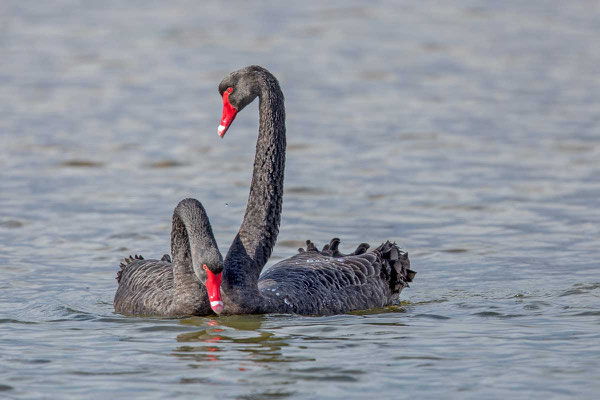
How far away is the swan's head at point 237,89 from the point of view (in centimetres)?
876

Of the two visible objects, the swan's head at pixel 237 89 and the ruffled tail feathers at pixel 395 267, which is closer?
the swan's head at pixel 237 89

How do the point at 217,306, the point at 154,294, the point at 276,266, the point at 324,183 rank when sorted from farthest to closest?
the point at 324,183
the point at 276,266
the point at 154,294
the point at 217,306

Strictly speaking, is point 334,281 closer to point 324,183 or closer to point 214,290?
A: point 214,290

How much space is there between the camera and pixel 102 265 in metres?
10.8

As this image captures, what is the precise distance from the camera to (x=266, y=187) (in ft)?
29.0

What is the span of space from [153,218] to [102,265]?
165 cm

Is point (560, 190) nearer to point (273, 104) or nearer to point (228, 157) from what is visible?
point (228, 157)

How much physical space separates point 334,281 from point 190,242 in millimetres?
1296

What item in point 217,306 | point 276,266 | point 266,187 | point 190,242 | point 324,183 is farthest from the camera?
point 324,183

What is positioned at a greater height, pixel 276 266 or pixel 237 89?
pixel 237 89


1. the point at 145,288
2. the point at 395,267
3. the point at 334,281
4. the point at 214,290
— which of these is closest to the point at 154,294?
the point at 145,288

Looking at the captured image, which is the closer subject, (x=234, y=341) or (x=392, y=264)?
(x=234, y=341)

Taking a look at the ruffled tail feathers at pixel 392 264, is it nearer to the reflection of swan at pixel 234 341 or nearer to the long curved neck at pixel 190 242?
the reflection of swan at pixel 234 341

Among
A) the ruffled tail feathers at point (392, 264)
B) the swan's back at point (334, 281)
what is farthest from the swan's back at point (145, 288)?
the ruffled tail feathers at point (392, 264)
